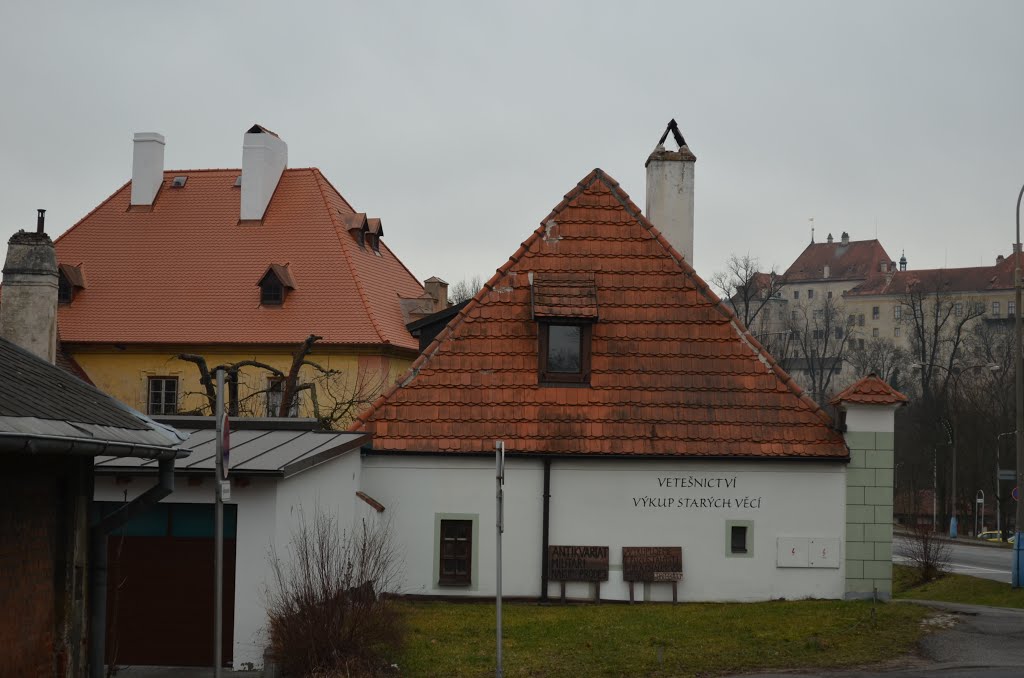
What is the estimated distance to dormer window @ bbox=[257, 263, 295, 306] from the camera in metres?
42.0

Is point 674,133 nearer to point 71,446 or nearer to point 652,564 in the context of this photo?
point 652,564

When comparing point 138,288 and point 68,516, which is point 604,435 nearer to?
point 68,516

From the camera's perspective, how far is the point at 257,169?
45.3 metres

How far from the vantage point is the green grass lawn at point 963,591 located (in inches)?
974

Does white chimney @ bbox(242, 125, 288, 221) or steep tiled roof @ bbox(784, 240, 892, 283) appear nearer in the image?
white chimney @ bbox(242, 125, 288, 221)

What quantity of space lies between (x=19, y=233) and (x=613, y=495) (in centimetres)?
949

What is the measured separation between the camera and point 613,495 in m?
20.0

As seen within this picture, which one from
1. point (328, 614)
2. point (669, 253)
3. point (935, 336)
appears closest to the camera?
point (328, 614)

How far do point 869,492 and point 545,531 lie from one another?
508 centimetres

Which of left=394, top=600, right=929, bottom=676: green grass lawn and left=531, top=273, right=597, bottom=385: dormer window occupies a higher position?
left=531, top=273, right=597, bottom=385: dormer window

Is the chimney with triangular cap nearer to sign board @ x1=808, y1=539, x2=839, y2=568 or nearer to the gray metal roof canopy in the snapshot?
the gray metal roof canopy

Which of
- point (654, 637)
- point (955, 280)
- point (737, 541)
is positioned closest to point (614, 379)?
point (737, 541)

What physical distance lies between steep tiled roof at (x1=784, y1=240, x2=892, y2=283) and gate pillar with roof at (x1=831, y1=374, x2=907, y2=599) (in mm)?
125303

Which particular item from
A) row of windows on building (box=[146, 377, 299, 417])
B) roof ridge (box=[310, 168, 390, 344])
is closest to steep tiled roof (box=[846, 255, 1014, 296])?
roof ridge (box=[310, 168, 390, 344])
